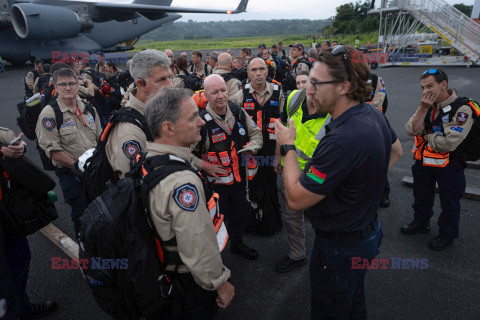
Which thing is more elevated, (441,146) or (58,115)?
(58,115)

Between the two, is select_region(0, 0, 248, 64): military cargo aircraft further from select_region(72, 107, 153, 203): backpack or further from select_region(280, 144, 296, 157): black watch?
select_region(280, 144, 296, 157): black watch

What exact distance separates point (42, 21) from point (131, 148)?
1818cm

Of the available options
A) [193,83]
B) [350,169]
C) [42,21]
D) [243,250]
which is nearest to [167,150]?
[350,169]

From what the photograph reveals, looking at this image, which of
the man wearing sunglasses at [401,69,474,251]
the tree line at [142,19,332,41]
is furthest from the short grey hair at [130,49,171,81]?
the tree line at [142,19,332,41]

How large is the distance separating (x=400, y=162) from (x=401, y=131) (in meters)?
2.03

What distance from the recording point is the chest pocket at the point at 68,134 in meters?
3.38

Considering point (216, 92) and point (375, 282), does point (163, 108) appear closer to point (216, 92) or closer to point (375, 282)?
point (216, 92)

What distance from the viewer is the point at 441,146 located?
3.09 m

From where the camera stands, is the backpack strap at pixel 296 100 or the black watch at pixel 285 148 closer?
the black watch at pixel 285 148

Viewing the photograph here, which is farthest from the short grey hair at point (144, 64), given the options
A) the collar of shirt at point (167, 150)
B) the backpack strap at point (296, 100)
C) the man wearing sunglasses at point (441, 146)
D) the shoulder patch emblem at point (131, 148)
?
the man wearing sunglasses at point (441, 146)

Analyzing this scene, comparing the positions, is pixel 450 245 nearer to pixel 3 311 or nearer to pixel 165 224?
pixel 165 224

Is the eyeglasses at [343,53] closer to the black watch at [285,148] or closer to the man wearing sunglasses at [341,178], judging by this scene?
the man wearing sunglasses at [341,178]

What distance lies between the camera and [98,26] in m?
21.8

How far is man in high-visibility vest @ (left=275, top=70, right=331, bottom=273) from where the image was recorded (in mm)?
2555
